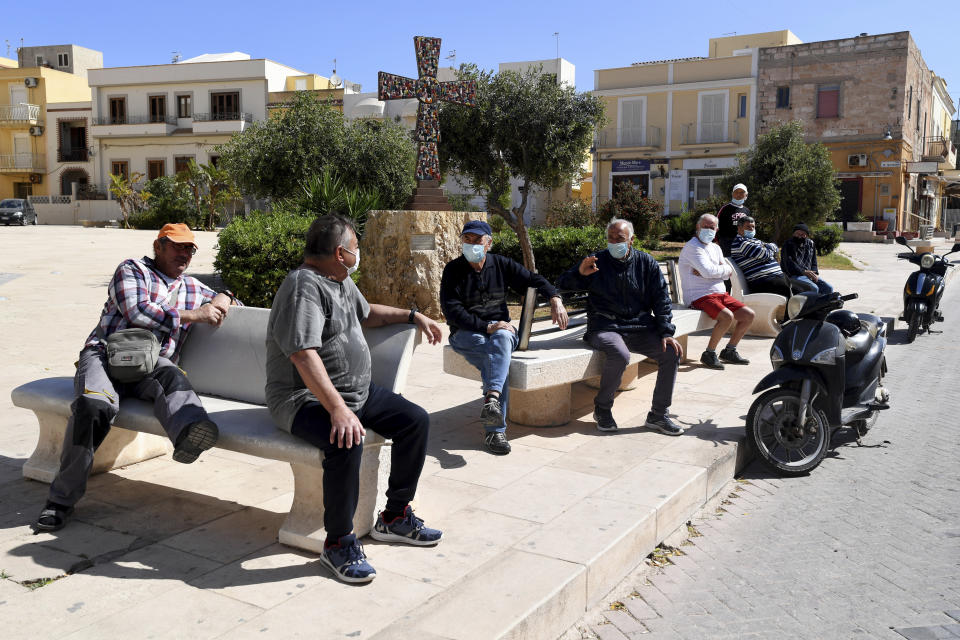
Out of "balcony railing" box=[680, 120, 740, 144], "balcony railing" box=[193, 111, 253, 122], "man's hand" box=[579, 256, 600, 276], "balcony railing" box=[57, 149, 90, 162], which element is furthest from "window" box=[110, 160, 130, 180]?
"man's hand" box=[579, 256, 600, 276]

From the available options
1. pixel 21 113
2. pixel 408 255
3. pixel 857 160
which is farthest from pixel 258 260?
pixel 21 113

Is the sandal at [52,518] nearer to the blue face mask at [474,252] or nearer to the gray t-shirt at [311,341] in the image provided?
the gray t-shirt at [311,341]

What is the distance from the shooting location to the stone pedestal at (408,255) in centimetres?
1124

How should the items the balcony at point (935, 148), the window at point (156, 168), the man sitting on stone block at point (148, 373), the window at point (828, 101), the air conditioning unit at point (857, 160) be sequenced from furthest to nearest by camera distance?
the window at point (156, 168) < the balcony at point (935, 148) < the window at point (828, 101) < the air conditioning unit at point (857, 160) < the man sitting on stone block at point (148, 373)

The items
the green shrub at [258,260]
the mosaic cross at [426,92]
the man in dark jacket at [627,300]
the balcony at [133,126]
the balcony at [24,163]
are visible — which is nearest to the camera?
the man in dark jacket at [627,300]

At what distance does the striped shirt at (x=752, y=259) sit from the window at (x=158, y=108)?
44.9 m

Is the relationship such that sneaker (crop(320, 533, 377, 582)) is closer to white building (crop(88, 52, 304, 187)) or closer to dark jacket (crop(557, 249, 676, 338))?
dark jacket (crop(557, 249, 676, 338))

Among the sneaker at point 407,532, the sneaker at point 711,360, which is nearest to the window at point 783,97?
the sneaker at point 711,360

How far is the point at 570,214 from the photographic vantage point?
1017 inches

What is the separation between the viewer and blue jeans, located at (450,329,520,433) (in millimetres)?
5059

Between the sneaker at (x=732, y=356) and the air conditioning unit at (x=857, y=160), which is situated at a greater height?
the air conditioning unit at (x=857, y=160)

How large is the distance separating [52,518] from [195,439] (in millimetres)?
753

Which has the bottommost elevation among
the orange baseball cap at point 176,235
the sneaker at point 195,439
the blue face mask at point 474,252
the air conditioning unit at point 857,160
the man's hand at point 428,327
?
the sneaker at point 195,439

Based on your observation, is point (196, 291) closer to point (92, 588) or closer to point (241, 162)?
point (92, 588)
